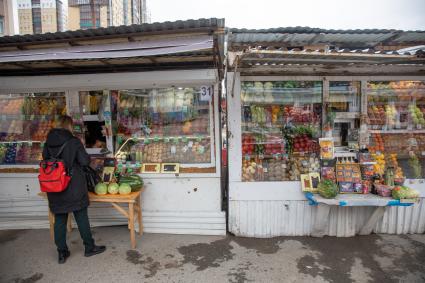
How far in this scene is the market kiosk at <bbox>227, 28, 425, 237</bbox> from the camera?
3945 mm

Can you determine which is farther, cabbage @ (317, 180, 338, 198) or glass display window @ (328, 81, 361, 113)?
glass display window @ (328, 81, 361, 113)

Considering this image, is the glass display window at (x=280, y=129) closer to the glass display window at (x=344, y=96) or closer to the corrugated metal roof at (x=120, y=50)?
the glass display window at (x=344, y=96)

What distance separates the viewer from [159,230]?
4.31 metres

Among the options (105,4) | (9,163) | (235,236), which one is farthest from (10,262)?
(105,4)

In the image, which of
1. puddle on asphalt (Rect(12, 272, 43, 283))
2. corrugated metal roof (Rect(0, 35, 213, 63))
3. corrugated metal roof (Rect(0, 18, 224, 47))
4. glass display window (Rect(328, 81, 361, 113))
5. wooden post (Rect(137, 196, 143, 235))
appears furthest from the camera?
glass display window (Rect(328, 81, 361, 113))

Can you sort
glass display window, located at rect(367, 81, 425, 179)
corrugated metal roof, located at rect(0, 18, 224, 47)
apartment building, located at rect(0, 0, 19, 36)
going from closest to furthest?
corrugated metal roof, located at rect(0, 18, 224, 47), glass display window, located at rect(367, 81, 425, 179), apartment building, located at rect(0, 0, 19, 36)

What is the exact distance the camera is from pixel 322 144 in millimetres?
3951

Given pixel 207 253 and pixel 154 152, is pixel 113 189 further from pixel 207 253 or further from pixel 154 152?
pixel 207 253

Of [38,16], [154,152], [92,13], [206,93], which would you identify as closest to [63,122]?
[154,152]

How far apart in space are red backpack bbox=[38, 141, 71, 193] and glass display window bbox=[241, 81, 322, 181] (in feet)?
7.73

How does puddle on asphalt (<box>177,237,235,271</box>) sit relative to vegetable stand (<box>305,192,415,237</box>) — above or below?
below

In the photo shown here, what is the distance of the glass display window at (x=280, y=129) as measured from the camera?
165 inches

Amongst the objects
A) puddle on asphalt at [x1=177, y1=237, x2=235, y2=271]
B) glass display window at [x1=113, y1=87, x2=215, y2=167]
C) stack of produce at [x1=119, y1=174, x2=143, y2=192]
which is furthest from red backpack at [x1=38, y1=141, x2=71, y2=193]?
puddle on asphalt at [x1=177, y1=237, x2=235, y2=271]

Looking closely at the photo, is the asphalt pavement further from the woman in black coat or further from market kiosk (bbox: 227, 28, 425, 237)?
the woman in black coat
